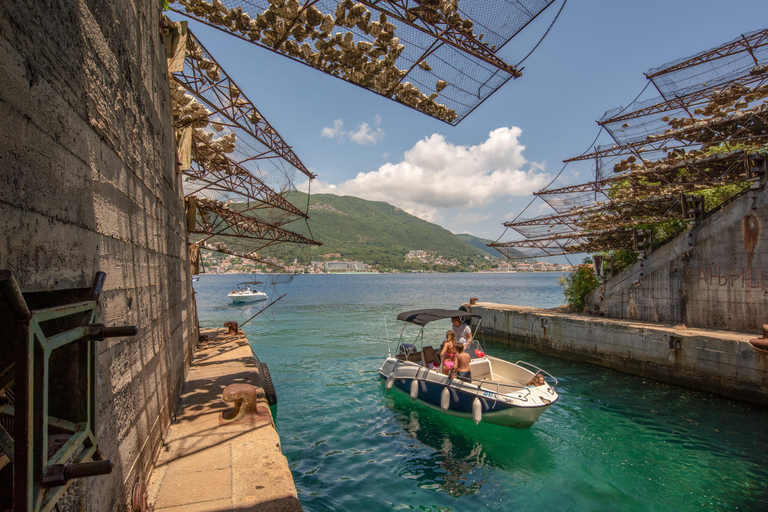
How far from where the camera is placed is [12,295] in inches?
51.4

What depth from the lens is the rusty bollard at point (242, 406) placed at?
6.23 meters

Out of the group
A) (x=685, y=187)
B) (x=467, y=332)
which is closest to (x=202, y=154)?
(x=467, y=332)

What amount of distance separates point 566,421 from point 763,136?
11401 mm

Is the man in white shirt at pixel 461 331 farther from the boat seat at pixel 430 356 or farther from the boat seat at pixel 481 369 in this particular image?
the boat seat at pixel 430 356

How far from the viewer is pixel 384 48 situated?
7.33m

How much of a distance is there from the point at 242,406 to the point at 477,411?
499cm

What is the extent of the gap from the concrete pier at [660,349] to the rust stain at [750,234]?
8.01 ft

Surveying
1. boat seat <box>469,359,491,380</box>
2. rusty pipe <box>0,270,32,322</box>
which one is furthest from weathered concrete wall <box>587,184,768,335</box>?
rusty pipe <box>0,270,32,322</box>

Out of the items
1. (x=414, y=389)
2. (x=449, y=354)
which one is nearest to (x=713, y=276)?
(x=449, y=354)

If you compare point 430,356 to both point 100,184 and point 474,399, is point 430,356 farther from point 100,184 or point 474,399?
point 100,184

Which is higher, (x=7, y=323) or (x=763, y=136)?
(x=763, y=136)

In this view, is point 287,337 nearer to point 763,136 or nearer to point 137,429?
point 137,429

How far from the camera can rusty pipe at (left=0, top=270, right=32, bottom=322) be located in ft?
4.20

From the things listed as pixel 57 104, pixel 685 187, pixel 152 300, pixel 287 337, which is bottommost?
pixel 287 337
